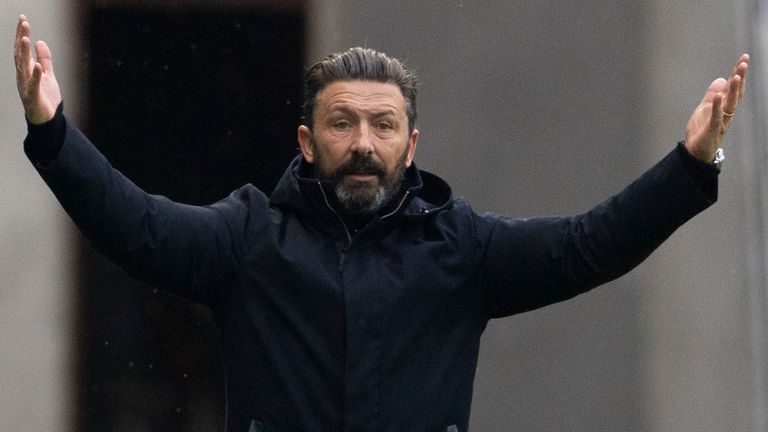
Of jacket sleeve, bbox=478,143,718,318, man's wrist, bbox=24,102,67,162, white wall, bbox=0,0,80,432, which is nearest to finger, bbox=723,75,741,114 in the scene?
jacket sleeve, bbox=478,143,718,318

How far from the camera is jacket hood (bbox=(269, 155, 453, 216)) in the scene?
142 inches

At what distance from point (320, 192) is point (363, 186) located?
0.10 metres

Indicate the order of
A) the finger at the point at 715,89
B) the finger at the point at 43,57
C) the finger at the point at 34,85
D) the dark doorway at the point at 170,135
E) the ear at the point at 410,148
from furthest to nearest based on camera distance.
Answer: the dark doorway at the point at 170,135
the ear at the point at 410,148
the finger at the point at 715,89
the finger at the point at 43,57
the finger at the point at 34,85

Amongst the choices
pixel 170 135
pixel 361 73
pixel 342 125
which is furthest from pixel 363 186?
pixel 170 135

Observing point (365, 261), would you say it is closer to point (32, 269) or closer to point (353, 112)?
point (353, 112)

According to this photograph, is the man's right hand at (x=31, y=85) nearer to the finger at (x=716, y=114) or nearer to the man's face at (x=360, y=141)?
the man's face at (x=360, y=141)

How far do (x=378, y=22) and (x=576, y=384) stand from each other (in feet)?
4.94

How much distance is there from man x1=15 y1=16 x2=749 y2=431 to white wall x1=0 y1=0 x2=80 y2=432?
220 cm

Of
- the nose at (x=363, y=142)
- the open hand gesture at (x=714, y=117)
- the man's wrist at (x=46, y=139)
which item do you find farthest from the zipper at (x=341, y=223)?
the open hand gesture at (x=714, y=117)

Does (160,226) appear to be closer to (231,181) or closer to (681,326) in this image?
(231,181)

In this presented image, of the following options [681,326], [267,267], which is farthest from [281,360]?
[681,326]

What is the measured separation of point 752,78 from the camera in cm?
598

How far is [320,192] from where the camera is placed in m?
3.62

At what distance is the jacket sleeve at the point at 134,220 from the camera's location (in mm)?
3273
